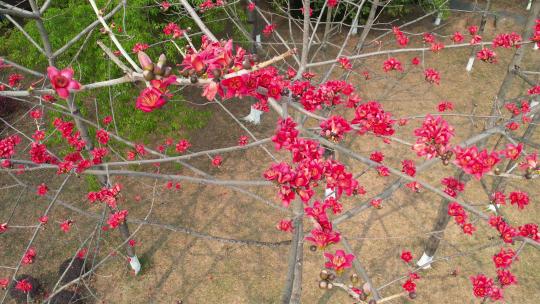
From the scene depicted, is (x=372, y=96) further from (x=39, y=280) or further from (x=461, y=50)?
(x=39, y=280)

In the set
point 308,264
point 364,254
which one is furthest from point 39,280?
point 364,254

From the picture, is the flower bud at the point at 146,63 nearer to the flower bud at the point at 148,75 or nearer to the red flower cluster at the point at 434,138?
the flower bud at the point at 148,75

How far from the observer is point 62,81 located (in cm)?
142

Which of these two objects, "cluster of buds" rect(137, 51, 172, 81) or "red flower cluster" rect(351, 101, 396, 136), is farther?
"red flower cluster" rect(351, 101, 396, 136)

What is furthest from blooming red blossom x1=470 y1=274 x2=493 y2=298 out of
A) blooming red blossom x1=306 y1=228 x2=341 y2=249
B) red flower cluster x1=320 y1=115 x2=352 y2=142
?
red flower cluster x1=320 y1=115 x2=352 y2=142

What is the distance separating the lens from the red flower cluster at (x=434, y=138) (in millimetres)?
2178

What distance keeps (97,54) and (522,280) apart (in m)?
8.49

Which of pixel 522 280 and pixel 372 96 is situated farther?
pixel 372 96

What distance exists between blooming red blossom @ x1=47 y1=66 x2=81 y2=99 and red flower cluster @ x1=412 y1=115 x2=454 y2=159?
1831 millimetres

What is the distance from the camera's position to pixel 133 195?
823cm

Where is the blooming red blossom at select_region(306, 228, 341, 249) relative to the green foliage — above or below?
above

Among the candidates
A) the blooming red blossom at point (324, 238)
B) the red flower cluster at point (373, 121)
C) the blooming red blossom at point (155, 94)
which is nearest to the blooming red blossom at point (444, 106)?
the red flower cluster at point (373, 121)

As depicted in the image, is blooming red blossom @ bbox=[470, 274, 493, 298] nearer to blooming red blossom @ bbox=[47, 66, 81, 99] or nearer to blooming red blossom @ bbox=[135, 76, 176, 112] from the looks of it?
blooming red blossom @ bbox=[135, 76, 176, 112]

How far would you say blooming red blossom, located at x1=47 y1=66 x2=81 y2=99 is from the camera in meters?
1.39
